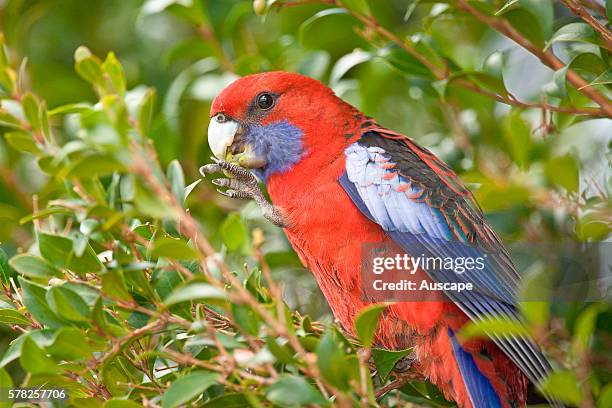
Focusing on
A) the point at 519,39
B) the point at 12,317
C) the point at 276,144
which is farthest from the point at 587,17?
the point at 12,317

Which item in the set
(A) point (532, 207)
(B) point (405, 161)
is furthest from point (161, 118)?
(A) point (532, 207)

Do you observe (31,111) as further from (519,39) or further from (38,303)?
(519,39)

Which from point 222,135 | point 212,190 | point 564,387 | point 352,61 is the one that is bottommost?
point 212,190

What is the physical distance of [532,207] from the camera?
3.16 metres

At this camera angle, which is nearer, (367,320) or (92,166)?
(92,166)

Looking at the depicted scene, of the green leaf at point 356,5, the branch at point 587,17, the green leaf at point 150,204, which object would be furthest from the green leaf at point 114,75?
the branch at point 587,17

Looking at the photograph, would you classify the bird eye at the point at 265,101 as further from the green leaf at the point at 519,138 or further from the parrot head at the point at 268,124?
the green leaf at the point at 519,138

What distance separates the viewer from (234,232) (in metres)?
1.71

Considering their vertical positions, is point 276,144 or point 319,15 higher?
point 319,15

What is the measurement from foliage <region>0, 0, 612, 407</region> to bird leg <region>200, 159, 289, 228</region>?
16cm

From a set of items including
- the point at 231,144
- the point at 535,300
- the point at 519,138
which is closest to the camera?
the point at 535,300

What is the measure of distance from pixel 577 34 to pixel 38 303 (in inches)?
67.9

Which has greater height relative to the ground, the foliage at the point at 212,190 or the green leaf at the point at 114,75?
the green leaf at the point at 114,75

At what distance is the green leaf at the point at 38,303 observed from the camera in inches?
78.5
